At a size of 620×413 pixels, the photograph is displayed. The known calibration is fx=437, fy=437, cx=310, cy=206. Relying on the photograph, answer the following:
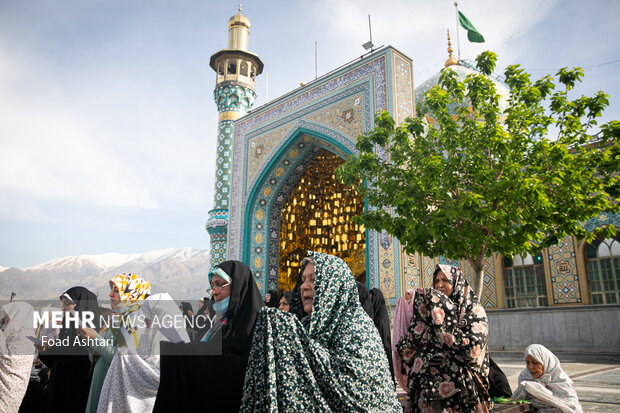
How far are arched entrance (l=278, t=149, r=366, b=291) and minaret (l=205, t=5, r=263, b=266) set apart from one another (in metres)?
1.56

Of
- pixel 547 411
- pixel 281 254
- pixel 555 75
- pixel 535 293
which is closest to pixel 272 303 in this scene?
pixel 547 411

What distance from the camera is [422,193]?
448 centimetres

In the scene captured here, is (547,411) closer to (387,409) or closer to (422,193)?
(387,409)

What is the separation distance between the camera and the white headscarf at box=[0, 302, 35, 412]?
2722 mm

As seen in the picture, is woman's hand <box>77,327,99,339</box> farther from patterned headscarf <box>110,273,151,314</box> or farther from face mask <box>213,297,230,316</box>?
face mask <box>213,297,230,316</box>

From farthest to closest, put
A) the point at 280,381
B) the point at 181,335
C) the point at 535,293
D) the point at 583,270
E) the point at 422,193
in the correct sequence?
the point at 535,293 → the point at 583,270 → the point at 422,193 → the point at 181,335 → the point at 280,381

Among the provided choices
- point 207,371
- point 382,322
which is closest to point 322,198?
point 382,322

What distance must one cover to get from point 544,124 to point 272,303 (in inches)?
130

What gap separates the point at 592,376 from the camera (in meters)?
5.07

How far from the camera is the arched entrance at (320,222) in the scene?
33.3 ft

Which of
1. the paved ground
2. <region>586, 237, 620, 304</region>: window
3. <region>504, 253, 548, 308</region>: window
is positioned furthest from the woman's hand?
<region>586, 237, 620, 304</region>: window

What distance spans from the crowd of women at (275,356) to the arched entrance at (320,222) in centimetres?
677

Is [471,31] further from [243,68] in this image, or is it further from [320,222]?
[243,68]

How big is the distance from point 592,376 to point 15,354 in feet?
18.8
